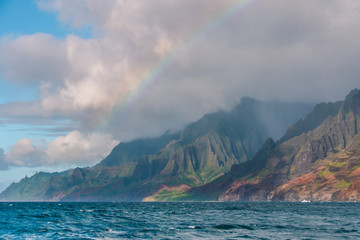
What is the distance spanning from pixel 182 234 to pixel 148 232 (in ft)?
32.4

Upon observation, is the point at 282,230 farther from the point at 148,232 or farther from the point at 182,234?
the point at 148,232

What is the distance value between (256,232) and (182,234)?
18227 millimetres

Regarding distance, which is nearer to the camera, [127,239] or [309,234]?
[127,239]

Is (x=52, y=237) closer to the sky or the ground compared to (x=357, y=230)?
closer to the sky

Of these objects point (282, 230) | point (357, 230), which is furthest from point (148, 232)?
point (357, 230)

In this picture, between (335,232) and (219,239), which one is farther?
(335,232)

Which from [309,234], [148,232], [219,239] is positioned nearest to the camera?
[219,239]

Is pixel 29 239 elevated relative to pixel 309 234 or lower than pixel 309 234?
elevated

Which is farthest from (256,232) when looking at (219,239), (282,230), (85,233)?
(85,233)

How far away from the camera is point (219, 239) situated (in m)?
77.5

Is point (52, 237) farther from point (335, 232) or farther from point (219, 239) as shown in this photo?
point (335, 232)

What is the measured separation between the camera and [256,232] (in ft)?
293

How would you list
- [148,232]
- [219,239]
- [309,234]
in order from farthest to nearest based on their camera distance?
[148,232] → [309,234] → [219,239]

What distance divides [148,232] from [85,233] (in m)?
15.2
